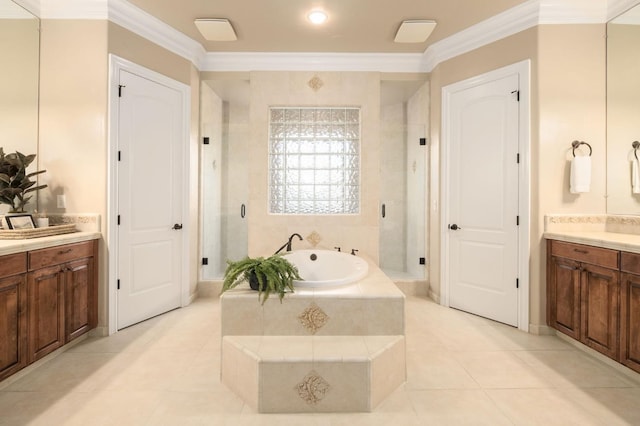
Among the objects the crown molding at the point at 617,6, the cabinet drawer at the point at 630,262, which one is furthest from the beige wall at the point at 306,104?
the cabinet drawer at the point at 630,262

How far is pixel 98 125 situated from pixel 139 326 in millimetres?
1718

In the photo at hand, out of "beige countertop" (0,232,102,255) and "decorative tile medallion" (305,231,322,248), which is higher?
"beige countertop" (0,232,102,255)

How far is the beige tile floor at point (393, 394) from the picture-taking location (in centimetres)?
174

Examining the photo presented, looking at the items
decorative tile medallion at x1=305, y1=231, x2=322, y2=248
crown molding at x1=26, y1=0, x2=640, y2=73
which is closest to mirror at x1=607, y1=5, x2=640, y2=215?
crown molding at x1=26, y1=0, x2=640, y2=73

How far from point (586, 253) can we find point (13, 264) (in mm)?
3683

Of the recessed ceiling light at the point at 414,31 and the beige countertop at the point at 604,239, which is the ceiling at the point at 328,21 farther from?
the beige countertop at the point at 604,239

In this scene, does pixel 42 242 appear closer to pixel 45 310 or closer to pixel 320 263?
pixel 45 310

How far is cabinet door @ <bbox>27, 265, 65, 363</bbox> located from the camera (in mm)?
2150

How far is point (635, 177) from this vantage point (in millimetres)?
2670

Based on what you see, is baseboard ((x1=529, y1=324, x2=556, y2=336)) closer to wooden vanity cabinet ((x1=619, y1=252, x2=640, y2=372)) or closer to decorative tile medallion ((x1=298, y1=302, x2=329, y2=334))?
wooden vanity cabinet ((x1=619, y1=252, x2=640, y2=372))

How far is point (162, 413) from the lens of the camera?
177cm

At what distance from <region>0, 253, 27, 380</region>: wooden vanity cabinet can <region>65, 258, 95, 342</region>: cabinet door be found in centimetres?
37

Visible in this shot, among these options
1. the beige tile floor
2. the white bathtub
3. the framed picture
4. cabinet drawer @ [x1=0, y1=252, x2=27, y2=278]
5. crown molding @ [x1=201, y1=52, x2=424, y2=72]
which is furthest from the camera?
crown molding @ [x1=201, y1=52, x2=424, y2=72]

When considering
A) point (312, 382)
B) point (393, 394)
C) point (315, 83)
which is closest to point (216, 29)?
point (315, 83)
